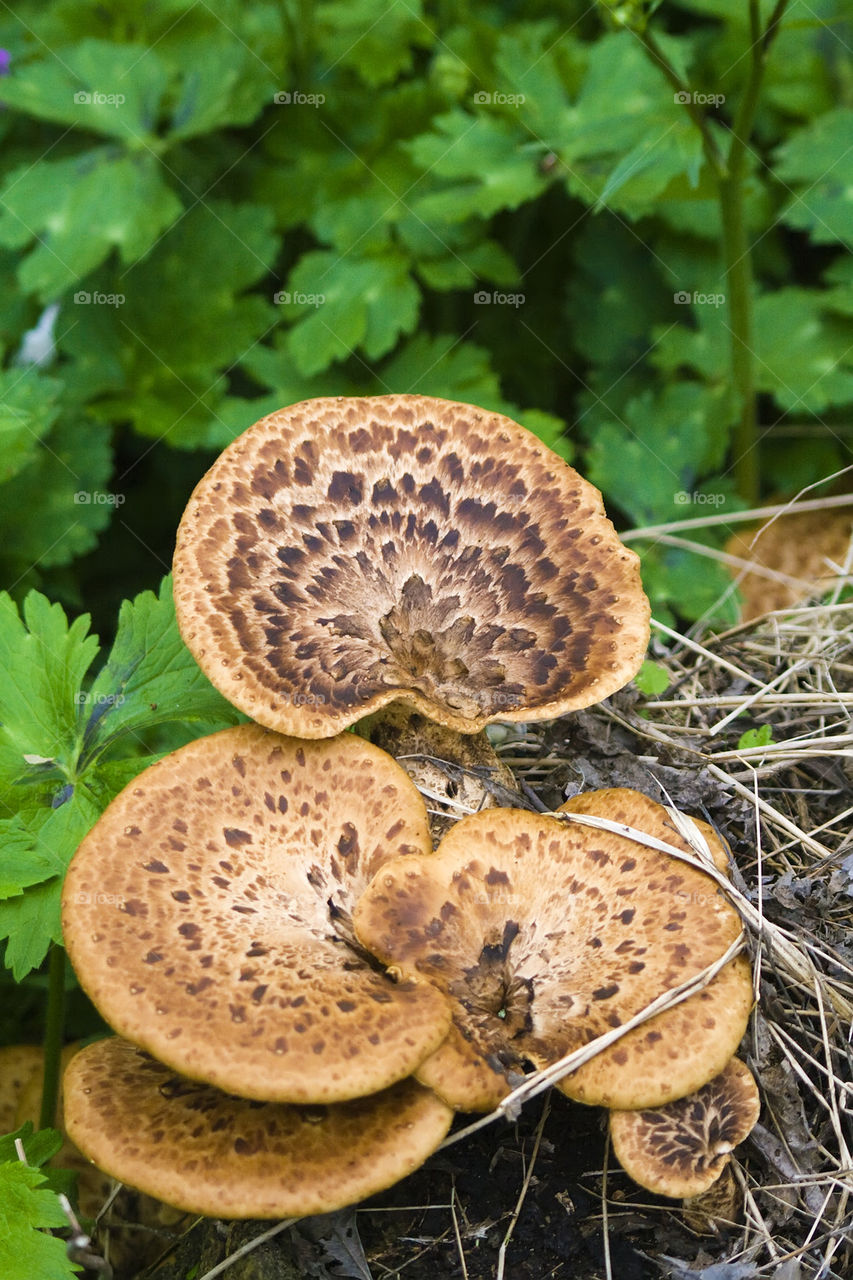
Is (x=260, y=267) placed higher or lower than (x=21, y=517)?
higher

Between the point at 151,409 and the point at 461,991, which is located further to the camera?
the point at 151,409

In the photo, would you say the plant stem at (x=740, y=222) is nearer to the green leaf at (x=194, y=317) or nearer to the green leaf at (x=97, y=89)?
the green leaf at (x=194, y=317)

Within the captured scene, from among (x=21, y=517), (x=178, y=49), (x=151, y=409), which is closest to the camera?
(x=21, y=517)

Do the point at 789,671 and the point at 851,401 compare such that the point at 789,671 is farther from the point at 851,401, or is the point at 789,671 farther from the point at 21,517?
the point at 21,517

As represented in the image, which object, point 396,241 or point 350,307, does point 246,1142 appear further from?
point 396,241


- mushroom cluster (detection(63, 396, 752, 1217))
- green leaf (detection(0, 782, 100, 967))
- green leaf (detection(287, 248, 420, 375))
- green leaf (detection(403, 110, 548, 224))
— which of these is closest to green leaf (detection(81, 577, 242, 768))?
green leaf (detection(0, 782, 100, 967))

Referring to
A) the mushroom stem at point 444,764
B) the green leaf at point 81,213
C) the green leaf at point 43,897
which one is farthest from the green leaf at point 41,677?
the green leaf at point 81,213

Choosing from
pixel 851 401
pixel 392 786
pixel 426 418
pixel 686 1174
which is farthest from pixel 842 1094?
pixel 851 401
